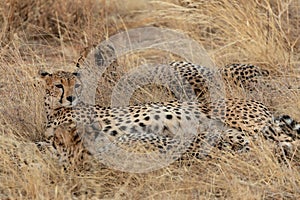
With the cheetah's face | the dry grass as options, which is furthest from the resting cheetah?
the dry grass

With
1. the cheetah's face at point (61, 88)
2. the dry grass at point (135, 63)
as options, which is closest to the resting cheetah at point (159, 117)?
the cheetah's face at point (61, 88)

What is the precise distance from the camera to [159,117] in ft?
14.8

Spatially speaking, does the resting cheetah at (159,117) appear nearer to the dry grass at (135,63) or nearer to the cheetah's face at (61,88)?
the cheetah's face at (61,88)

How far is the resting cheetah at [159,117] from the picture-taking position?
4363 mm

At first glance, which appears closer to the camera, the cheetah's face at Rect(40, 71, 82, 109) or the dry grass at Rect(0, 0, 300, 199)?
the dry grass at Rect(0, 0, 300, 199)

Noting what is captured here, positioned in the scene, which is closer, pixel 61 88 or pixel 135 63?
pixel 61 88

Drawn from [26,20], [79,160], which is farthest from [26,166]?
[26,20]

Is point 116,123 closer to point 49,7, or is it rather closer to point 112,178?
point 112,178

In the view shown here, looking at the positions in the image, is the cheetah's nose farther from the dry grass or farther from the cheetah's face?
the dry grass

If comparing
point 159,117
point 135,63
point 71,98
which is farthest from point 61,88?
point 135,63

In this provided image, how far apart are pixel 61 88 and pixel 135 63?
4.71 ft

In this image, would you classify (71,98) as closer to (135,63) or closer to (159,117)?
(159,117)

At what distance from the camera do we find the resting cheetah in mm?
4363

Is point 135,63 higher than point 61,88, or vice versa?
point 61,88
